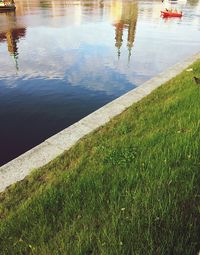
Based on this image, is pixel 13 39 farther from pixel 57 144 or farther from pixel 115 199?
pixel 115 199

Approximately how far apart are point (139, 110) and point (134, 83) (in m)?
7.93

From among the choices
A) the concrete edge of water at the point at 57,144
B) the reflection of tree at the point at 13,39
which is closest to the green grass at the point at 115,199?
the concrete edge of water at the point at 57,144

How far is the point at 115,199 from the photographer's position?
4223 millimetres

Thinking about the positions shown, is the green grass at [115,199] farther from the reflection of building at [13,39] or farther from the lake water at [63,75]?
the reflection of building at [13,39]

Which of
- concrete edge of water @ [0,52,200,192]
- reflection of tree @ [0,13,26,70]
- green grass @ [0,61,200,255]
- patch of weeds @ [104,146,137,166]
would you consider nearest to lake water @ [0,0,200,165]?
reflection of tree @ [0,13,26,70]

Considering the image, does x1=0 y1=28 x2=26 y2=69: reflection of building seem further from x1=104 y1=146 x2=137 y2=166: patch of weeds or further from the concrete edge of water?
x1=104 y1=146 x2=137 y2=166: patch of weeds

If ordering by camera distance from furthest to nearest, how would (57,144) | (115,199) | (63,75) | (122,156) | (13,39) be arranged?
(13,39), (63,75), (57,144), (122,156), (115,199)

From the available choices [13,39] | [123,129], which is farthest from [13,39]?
[123,129]

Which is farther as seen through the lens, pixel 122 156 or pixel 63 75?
pixel 63 75

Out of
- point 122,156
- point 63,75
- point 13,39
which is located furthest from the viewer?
point 13,39

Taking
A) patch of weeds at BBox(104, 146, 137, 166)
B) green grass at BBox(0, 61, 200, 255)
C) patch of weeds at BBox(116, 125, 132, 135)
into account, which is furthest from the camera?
patch of weeds at BBox(116, 125, 132, 135)

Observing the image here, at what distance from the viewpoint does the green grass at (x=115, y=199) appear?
3.41 meters

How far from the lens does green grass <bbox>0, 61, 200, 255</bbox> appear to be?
3.41 m

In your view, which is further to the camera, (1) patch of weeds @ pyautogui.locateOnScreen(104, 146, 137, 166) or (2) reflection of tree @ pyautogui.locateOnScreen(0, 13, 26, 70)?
(2) reflection of tree @ pyautogui.locateOnScreen(0, 13, 26, 70)
